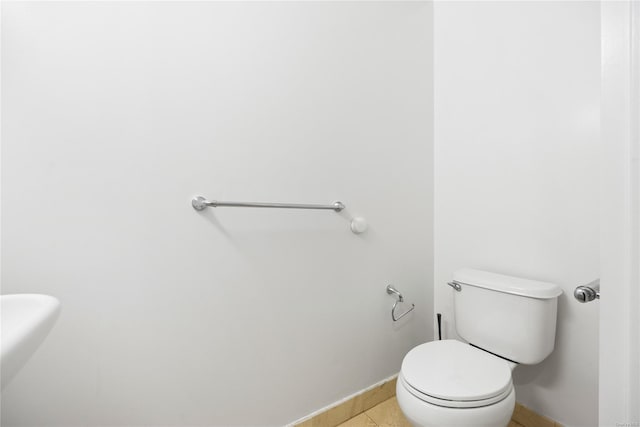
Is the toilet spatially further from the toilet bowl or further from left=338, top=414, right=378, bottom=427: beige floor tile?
left=338, top=414, right=378, bottom=427: beige floor tile

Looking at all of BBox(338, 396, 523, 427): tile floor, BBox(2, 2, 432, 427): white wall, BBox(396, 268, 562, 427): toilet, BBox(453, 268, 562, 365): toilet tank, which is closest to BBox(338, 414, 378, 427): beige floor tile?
BBox(338, 396, 523, 427): tile floor

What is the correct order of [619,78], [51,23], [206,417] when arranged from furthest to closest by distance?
[206,417] → [51,23] → [619,78]

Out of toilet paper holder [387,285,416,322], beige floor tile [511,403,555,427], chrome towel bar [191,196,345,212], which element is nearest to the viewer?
chrome towel bar [191,196,345,212]

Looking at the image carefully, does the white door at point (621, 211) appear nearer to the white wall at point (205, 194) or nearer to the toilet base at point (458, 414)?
the toilet base at point (458, 414)

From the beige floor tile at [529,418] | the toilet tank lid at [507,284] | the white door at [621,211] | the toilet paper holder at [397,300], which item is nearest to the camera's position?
the white door at [621,211]

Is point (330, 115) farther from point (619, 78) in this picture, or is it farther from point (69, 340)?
point (69, 340)

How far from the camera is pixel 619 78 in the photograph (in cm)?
44

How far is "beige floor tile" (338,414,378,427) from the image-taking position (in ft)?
4.21

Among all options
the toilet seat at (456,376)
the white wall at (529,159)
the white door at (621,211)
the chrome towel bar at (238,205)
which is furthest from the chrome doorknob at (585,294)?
the chrome towel bar at (238,205)

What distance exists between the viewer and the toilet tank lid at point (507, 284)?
3.49 ft

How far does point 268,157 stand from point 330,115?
0.35 metres

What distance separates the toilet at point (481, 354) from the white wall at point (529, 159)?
0.12m

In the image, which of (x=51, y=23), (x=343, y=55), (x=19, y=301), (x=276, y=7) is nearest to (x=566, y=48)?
(x=343, y=55)

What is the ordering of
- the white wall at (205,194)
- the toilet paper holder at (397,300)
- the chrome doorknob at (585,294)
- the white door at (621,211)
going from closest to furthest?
the white door at (621,211) < the chrome doorknob at (585,294) < the white wall at (205,194) < the toilet paper holder at (397,300)
